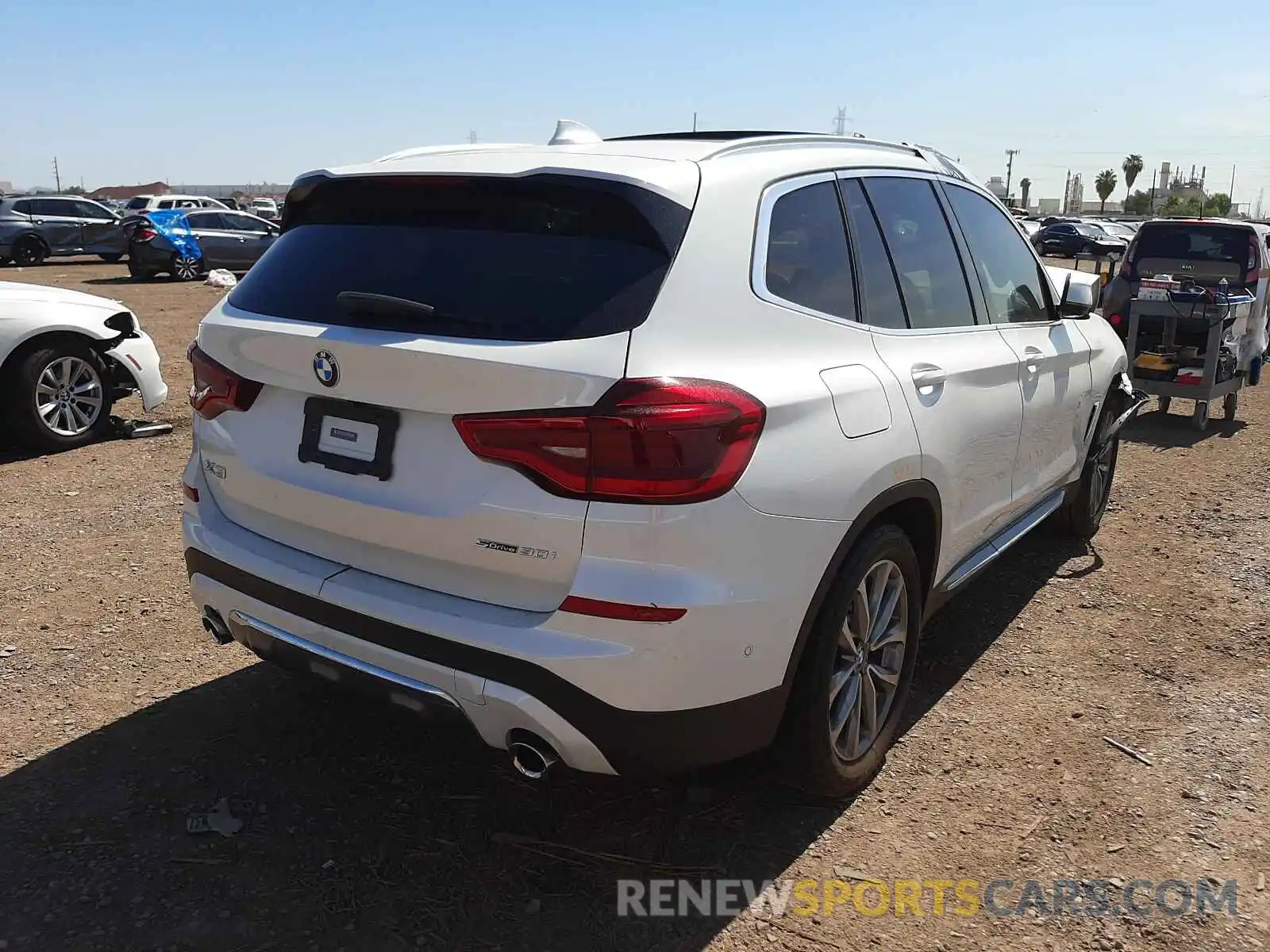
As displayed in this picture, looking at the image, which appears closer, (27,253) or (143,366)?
(143,366)

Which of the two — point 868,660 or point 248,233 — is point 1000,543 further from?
point 248,233

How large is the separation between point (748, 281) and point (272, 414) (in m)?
1.35

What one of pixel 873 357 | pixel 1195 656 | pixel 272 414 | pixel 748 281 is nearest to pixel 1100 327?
pixel 1195 656

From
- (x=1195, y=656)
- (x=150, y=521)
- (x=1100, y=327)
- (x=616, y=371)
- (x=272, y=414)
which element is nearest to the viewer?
(x=616, y=371)

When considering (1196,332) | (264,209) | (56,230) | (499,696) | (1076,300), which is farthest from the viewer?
(264,209)

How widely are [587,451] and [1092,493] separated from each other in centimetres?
422

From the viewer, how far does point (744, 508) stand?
2.39 m

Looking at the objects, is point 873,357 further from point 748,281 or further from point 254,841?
point 254,841

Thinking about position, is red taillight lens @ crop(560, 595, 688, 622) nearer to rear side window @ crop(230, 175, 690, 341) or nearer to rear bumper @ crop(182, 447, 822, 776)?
rear bumper @ crop(182, 447, 822, 776)

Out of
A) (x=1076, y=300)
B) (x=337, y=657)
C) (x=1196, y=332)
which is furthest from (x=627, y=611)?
(x=1196, y=332)

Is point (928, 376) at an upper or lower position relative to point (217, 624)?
upper

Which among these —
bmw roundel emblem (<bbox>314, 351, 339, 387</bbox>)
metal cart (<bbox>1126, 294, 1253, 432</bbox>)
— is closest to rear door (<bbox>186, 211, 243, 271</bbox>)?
metal cart (<bbox>1126, 294, 1253, 432</bbox>)

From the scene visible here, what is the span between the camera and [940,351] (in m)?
3.38

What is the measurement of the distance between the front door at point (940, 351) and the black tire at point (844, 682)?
276mm
